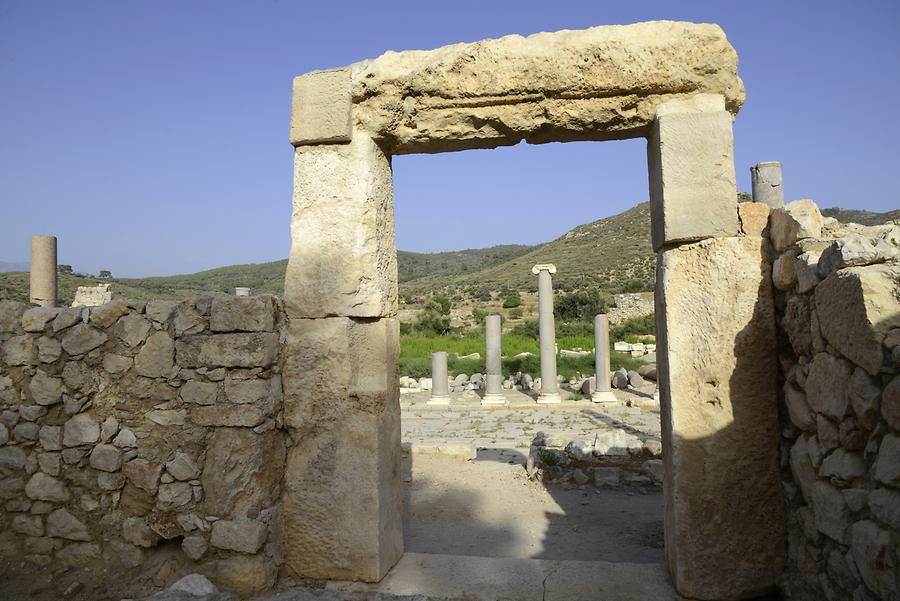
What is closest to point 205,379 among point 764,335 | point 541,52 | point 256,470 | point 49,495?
point 256,470

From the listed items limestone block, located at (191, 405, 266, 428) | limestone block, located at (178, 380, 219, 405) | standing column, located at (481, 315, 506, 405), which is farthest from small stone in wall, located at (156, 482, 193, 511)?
standing column, located at (481, 315, 506, 405)

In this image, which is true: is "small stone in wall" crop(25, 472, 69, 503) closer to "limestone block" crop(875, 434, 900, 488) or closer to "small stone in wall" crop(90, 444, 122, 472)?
"small stone in wall" crop(90, 444, 122, 472)

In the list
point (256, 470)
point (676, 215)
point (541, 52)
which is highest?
point (541, 52)

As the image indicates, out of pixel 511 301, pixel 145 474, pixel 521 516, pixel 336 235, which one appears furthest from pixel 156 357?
pixel 511 301

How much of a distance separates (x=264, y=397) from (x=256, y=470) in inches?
16.5

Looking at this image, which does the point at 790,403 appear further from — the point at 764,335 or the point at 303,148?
the point at 303,148

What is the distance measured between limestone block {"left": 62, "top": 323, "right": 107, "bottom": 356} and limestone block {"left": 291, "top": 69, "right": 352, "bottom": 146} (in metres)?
1.68

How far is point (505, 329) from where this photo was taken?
2973 centimetres

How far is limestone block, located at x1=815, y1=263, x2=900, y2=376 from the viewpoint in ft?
6.25

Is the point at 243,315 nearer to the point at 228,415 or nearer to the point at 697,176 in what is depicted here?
the point at 228,415

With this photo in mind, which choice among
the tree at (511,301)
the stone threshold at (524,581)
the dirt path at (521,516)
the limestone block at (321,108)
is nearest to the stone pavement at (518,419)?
the dirt path at (521,516)

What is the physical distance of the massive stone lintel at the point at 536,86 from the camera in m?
3.09

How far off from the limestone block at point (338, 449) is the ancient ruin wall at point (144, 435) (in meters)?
0.12

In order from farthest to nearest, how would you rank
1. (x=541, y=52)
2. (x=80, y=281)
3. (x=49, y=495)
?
(x=80, y=281), (x=49, y=495), (x=541, y=52)
